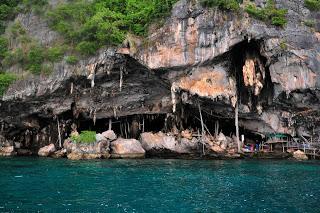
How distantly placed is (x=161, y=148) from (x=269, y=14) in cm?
1377

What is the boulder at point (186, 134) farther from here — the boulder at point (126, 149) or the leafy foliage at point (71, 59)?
the leafy foliage at point (71, 59)

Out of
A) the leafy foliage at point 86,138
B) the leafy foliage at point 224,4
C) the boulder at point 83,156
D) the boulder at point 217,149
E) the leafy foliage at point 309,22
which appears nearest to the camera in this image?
the leafy foliage at point 224,4

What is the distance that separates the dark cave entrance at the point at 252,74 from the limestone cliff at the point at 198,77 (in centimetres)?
8

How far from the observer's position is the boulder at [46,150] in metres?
33.8

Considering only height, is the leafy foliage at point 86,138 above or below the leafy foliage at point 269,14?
below

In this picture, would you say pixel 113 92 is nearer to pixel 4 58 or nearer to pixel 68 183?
pixel 4 58

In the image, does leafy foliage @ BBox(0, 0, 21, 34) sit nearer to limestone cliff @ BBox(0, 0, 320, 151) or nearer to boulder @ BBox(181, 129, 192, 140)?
limestone cliff @ BBox(0, 0, 320, 151)

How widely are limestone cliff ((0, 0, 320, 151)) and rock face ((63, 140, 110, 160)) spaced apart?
13.5 ft

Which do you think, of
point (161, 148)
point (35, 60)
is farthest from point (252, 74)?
point (35, 60)

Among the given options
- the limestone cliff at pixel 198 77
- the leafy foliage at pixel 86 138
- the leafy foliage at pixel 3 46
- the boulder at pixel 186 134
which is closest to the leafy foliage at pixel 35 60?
the limestone cliff at pixel 198 77

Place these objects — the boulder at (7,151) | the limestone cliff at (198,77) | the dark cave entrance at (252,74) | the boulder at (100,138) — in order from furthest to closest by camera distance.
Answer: the boulder at (7,151) < the boulder at (100,138) < the dark cave entrance at (252,74) < the limestone cliff at (198,77)

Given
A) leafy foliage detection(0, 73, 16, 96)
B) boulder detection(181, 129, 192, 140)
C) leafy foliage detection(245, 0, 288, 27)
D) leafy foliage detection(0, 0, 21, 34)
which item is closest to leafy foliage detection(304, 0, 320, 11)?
leafy foliage detection(245, 0, 288, 27)

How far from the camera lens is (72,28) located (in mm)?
33812

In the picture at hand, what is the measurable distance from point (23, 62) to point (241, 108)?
1902cm
